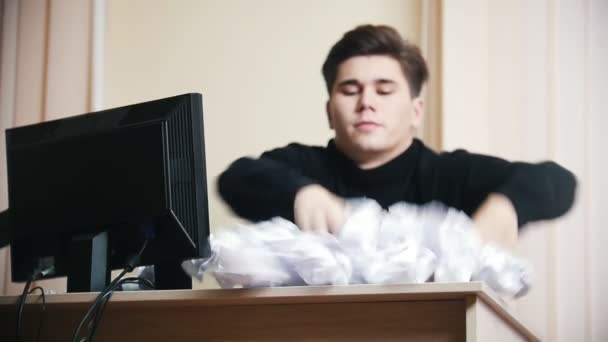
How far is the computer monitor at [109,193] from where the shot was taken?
1.16 meters

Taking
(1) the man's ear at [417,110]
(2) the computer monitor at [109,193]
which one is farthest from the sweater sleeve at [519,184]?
(2) the computer monitor at [109,193]

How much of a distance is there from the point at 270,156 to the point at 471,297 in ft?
2.59

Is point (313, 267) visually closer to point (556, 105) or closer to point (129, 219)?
point (129, 219)

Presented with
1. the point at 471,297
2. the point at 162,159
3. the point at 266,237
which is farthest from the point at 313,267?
the point at 162,159

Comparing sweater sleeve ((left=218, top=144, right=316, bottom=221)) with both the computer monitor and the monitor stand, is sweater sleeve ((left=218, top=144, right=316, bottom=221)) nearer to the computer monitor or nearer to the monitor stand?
the computer monitor

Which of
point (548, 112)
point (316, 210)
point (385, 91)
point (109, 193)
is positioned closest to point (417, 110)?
point (385, 91)

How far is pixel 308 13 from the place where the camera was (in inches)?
71.8

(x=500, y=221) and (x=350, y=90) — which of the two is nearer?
(x=500, y=221)

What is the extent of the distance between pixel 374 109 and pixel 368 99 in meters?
0.02

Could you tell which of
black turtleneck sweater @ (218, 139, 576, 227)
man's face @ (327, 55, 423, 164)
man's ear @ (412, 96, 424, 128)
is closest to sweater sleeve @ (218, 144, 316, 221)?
black turtleneck sweater @ (218, 139, 576, 227)

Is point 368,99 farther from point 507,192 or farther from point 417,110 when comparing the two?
point 507,192

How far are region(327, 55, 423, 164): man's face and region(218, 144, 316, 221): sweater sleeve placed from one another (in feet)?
0.37

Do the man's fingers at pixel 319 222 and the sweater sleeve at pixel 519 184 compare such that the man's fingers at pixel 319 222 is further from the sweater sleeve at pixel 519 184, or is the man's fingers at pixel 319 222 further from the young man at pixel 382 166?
the sweater sleeve at pixel 519 184

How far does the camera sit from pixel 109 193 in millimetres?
1211
